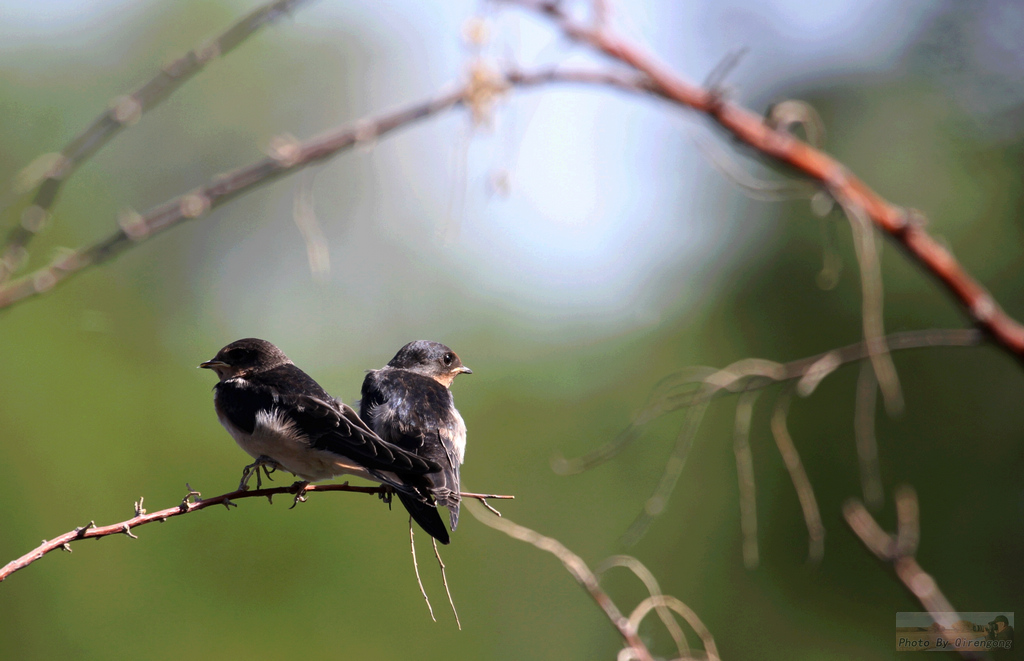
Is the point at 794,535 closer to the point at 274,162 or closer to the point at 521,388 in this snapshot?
the point at 521,388

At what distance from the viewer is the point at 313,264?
6.06ft

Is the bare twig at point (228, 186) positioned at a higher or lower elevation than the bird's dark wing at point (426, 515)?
higher

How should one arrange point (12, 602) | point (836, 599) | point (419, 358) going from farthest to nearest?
1. point (836, 599)
2. point (12, 602)
3. point (419, 358)

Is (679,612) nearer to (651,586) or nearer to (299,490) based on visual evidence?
(651,586)

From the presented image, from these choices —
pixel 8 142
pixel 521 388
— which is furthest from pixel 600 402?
pixel 8 142

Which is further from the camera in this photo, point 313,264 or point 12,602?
point 12,602

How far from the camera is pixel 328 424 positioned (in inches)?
89.1

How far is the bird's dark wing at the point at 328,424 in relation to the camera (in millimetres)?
2018

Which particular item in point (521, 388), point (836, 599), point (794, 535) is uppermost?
point (521, 388)

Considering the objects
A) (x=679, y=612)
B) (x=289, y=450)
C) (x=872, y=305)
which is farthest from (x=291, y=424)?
(x=872, y=305)

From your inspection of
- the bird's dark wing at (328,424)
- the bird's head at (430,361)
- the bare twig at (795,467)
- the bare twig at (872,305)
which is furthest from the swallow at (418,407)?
the bare twig at (872,305)

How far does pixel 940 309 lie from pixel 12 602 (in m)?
22.1

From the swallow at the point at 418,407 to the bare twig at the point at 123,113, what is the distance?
1.12m

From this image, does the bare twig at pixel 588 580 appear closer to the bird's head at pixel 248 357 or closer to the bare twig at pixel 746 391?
the bare twig at pixel 746 391
